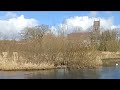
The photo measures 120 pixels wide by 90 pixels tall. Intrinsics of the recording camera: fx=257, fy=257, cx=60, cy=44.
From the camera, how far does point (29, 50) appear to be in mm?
7336

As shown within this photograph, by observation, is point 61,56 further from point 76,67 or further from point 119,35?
point 119,35

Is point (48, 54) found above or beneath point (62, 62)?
above

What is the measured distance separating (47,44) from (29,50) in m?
0.66

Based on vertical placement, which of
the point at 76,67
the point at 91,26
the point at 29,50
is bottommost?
the point at 76,67

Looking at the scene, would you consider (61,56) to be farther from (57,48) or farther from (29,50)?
(29,50)
